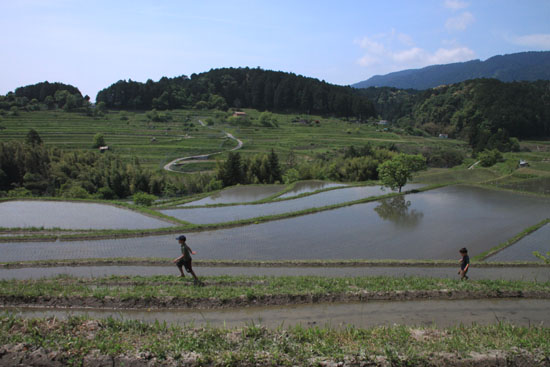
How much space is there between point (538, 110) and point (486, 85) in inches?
584

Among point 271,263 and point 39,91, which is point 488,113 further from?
point 39,91

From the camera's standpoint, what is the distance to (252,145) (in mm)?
60688

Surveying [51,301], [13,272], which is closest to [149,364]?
[51,301]

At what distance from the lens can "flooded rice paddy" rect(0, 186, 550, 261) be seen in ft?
47.3

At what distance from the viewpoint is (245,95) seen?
118 m

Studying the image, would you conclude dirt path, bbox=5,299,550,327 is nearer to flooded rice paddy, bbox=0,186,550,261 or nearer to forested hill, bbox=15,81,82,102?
flooded rice paddy, bbox=0,186,550,261

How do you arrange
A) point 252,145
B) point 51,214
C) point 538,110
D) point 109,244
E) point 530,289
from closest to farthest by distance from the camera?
point 530,289, point 109,244, point 51,214, point 252,145, point 538,110

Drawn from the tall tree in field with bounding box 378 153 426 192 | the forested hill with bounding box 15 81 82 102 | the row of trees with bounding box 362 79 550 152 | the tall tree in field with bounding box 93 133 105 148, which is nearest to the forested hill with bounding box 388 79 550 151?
the row of trees with bounding box 362 79 550 152

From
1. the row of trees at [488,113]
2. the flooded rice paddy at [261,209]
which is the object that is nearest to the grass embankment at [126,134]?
the flooded rice paddy at [261,209]

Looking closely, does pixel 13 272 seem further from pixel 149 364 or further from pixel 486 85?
pixel 486 85

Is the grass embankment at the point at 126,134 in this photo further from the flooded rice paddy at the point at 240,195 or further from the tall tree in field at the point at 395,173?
the tall tree in field at the point at 395,173

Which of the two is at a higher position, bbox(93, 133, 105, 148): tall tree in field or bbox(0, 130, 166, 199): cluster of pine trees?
bbox(93, 133, 105, 148): tall tree in field

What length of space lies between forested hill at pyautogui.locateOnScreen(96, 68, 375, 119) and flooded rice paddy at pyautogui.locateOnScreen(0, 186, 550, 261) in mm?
87295

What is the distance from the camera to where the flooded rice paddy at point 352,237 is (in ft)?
47.3
